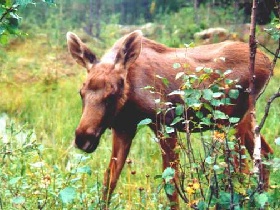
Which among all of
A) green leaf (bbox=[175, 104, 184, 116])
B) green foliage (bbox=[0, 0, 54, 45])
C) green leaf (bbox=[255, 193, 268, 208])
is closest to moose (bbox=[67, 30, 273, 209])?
green leaf (bbox=[175, 104, 184, 116])

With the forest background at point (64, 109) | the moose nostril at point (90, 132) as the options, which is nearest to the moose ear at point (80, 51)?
the forest background at point (64, 109)

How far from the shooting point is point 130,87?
16.0 feet

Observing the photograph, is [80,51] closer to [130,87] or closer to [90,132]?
[130,87]

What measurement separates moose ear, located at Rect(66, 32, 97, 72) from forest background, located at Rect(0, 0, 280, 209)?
1.97ft

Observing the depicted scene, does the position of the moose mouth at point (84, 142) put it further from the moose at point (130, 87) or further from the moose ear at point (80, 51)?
the moose ear at point (80, 51)

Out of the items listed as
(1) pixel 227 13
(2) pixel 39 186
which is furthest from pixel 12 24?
(1) pixel 227 13

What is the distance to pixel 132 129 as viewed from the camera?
5.14 m

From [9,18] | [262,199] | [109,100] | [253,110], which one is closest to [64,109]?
[109,100]

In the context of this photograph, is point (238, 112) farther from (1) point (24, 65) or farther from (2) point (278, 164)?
(1) point (24, 65)

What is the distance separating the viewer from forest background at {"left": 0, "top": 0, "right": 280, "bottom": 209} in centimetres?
372

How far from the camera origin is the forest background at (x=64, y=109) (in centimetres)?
372

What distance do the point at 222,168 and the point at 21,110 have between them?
6000 mm

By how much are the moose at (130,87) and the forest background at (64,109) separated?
26 centimetres

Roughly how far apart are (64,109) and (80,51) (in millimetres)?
3681
